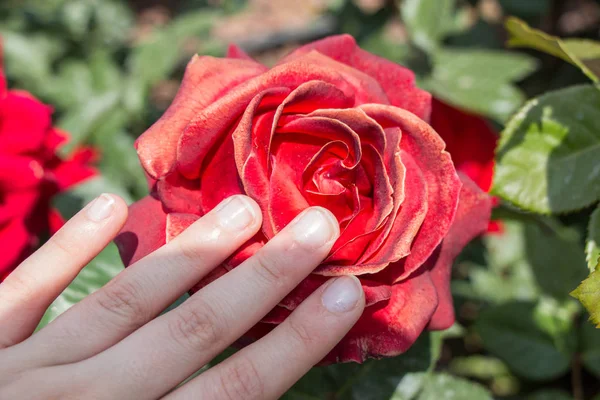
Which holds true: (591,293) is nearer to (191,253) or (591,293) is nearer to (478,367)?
(191,253)

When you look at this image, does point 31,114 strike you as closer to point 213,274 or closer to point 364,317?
point 213,274

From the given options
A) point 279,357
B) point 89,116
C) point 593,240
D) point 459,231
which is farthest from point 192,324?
point 89,116

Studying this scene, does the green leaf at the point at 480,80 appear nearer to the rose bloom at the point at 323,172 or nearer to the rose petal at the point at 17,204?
the rose bloom at the point at 323,172

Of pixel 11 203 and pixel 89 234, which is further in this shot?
pixel 11 203

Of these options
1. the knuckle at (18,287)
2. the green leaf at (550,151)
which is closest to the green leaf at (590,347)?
the green leaf at (550,151)

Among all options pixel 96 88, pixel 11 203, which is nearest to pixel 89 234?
pixel 11 203

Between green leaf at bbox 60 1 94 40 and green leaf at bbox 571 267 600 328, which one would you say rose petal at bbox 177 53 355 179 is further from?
green leaf at bbox 60 1 94 40

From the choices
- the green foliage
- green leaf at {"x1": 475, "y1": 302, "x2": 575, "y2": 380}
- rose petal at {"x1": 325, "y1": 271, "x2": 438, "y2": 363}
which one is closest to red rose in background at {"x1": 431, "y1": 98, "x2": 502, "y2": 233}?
green leaf at {"x1": 475, "y1": 302, "x2": 575, "y2": 380}
